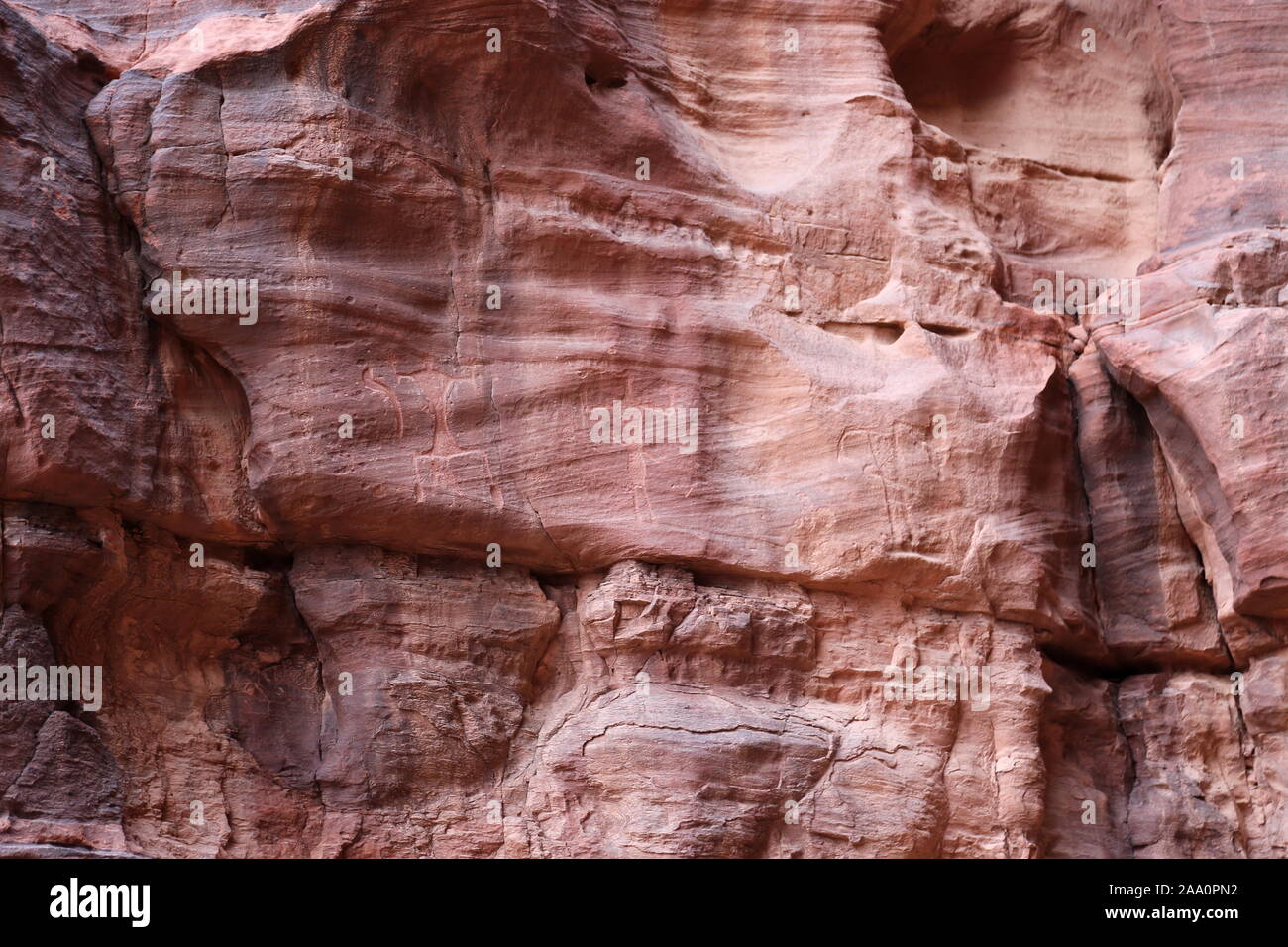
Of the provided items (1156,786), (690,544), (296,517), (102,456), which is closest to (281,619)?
(296,517)

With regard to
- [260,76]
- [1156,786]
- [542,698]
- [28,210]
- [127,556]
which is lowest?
[1156,786]

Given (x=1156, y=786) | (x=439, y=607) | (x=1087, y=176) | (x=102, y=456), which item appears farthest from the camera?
(x=1087, y=176)

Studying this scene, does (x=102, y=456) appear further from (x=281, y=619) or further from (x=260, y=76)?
(x=260, y=76)

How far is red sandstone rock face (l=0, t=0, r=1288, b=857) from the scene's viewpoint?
10.1 metres

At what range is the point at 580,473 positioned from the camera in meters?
10.8

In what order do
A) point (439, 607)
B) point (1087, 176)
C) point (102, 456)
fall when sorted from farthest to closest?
point (1087, 176) → point (439, 607) → point (102, 456)

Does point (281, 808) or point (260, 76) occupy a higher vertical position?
point (260, 76)

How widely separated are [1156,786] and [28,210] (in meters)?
8.13

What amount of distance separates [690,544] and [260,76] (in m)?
4.04

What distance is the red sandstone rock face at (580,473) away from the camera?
1011 centimetres

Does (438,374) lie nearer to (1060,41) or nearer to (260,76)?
(260,76)

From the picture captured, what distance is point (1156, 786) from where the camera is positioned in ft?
37.1

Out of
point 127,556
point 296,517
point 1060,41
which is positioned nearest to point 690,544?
point 296,517

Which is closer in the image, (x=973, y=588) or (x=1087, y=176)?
(x=973, y=588)
